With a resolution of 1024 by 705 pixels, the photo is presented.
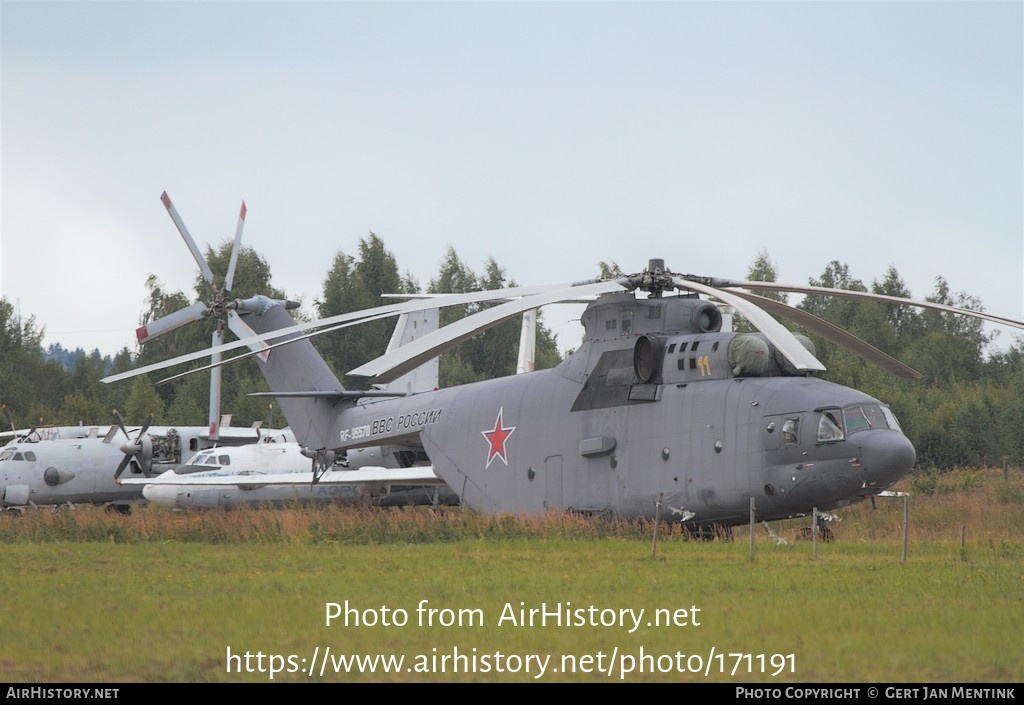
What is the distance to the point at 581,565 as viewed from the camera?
17.0 metres

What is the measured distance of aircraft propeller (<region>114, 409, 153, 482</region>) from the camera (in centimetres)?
3894

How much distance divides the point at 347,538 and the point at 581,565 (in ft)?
22.4

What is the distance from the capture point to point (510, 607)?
1261cm

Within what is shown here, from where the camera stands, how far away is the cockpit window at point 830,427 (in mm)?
20234

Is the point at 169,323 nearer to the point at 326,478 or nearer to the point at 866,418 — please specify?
the point at 326,478

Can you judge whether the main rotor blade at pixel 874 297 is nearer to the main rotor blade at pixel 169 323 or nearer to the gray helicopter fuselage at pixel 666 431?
the gray helicopter fuselage at pixel 666 431

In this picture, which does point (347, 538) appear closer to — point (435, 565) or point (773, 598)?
point (435, 565)

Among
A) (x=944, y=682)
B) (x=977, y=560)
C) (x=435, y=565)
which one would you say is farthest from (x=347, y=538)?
(x=944, y=682)

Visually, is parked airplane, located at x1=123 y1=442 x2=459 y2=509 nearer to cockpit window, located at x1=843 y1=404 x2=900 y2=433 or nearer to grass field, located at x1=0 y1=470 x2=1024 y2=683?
grass field, located at x1=0 y1=470 x2=1024 y2=683

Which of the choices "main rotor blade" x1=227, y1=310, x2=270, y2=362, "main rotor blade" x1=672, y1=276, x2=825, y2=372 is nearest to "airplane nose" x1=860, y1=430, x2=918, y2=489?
"main rotor blade" x1=672, y1=276, x2=825, y2=372

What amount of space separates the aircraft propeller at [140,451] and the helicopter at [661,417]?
15.1 metres

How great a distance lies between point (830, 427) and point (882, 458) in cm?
97

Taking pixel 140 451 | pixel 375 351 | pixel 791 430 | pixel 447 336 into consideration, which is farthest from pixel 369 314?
pixel 375 351

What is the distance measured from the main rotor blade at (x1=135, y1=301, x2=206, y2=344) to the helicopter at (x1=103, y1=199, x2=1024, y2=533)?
6.30 meters
